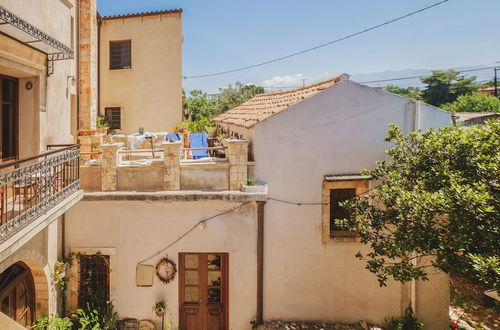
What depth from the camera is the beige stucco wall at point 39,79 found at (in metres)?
6.24

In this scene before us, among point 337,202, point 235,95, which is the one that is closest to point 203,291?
point 337,202

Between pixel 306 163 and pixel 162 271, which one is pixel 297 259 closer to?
pixel 306 163

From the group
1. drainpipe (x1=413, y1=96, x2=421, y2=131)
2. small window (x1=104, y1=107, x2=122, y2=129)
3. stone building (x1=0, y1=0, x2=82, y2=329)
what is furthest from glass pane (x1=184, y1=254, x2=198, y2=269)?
small window (x1=104, y1=107, x2=122, y2=129)

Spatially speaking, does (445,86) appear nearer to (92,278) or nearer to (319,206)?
(319,206)

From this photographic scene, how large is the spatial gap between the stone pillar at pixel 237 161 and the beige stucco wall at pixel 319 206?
0.38 metres

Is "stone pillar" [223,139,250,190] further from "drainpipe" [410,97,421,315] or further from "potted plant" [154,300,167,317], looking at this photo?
"drainpipe" [410,97,421,315]

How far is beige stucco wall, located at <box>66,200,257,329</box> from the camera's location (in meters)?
8.27

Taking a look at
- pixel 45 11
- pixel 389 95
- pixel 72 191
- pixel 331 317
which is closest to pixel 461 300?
pixel 331 317

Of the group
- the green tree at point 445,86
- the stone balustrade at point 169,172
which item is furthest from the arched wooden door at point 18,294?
the green tree at point 445,86

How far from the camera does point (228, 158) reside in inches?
322

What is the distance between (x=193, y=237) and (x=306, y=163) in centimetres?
334

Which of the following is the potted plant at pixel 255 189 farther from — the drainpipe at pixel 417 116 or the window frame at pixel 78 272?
the drainpipe at pixel 417 116

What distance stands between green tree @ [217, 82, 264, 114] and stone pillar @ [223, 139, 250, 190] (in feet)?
75.7

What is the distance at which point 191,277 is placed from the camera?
8641 millimetres
